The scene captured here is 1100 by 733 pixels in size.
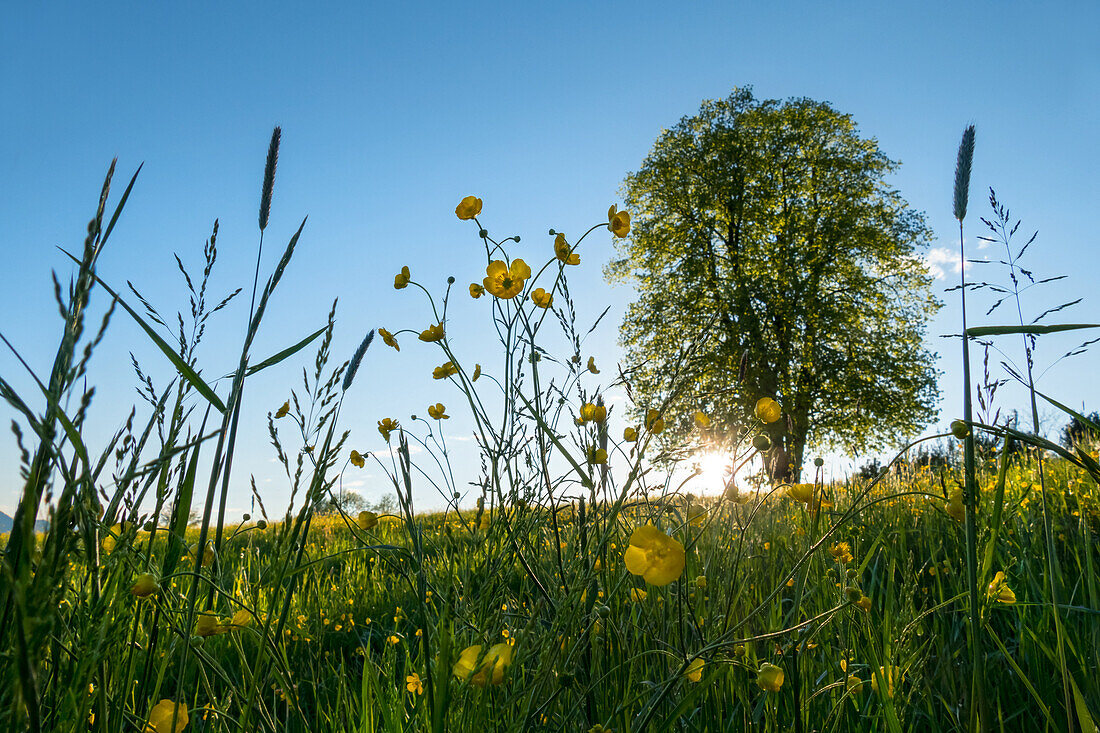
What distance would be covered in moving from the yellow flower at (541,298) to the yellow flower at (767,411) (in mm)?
561

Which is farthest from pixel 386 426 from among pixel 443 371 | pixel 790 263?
pixel 790 263

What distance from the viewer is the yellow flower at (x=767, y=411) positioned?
3.85ft

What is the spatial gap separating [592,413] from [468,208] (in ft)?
2.16

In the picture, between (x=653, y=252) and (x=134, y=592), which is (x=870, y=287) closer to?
(x=653, y=252)

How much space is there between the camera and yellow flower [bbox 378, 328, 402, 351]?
1898mm

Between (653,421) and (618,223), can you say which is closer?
(653,421)

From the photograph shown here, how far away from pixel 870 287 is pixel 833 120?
4.86 metres

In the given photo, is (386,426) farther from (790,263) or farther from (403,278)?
(790,263)

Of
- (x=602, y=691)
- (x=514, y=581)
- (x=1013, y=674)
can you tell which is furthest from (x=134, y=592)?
(x=514, y=581)

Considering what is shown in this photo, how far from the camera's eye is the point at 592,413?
1413 millimetres

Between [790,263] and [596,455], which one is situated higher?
[790,263]

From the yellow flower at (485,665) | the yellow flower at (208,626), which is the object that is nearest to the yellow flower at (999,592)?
the yellow flower at (485,665)

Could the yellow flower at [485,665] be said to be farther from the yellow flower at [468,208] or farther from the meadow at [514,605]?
the yellow flower at [468,208]

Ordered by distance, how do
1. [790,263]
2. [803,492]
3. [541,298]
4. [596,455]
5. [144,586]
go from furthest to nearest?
[790,263]
[541,298]
[596,455]
[803,492]
[144,586]
